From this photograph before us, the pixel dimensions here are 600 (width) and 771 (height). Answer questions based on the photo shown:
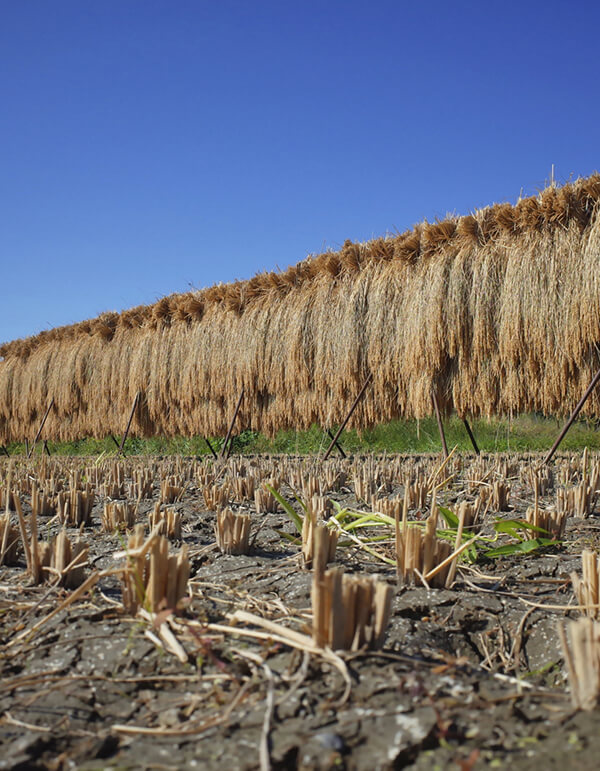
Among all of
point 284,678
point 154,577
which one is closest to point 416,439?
point 154,577

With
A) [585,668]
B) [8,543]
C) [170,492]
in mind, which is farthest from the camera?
[170,492]

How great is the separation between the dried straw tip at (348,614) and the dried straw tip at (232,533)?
2.75ft

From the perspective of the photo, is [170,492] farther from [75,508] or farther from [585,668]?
[585,668]

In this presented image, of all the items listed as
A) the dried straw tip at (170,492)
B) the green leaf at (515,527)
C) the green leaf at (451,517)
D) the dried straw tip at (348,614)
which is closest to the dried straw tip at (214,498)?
the dried straw tip at (170,492)

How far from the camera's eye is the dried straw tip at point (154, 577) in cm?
116

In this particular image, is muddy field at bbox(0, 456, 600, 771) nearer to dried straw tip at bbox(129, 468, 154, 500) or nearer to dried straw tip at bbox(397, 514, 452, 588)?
dried straw tip at bbox(397, 514, 452, 588)

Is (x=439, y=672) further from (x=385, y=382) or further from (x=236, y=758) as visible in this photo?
(x=385, y=382)

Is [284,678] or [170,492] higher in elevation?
[170,492]

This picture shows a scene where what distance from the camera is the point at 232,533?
1807 millimetres

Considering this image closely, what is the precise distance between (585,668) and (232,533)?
1.17 metres

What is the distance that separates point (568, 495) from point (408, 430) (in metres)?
9.64

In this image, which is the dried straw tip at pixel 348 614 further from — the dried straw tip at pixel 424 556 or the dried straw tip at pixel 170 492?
the dried straw tip at pixel 170 492

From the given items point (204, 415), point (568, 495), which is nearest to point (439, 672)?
point (568, 495)

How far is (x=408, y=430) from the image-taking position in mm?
11898
